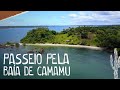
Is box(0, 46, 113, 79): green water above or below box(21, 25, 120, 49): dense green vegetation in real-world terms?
below

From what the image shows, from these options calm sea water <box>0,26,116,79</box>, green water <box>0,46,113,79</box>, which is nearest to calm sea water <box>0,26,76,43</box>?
calm sea water <box>0,26,116,79</box>

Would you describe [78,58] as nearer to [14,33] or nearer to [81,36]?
[81,36]

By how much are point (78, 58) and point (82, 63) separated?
0.09 m

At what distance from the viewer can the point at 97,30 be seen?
4555mm

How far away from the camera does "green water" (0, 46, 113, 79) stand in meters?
4.44

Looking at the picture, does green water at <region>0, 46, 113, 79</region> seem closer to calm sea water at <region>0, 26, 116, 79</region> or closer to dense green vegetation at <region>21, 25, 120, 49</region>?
calm sea water at <region>0, 26, 116, 79</region>

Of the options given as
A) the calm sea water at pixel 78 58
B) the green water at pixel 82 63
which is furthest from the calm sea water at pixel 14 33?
the green water at pixel 82 63

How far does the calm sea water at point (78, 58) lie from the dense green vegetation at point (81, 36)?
0.29 feet

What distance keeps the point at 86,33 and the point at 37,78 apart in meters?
0.92

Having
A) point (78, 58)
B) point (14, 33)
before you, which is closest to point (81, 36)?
point (78, 58)

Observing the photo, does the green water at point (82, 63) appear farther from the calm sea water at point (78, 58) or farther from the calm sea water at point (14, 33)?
the calm sea water at point (14, 33)

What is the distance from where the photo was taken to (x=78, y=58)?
14.7 ft
